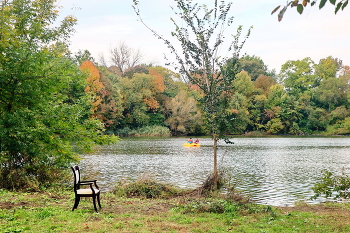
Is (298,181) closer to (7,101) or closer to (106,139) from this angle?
(106,139)

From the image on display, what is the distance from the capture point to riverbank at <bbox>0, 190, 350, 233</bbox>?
20.8 feet

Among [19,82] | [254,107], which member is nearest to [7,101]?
[19,82]

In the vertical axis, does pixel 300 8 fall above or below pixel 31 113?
above

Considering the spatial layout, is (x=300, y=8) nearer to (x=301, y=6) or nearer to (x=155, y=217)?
(x=301, y=6)

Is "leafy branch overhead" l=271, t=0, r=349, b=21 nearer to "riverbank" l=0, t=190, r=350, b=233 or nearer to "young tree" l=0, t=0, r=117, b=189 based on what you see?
"riverbank" l=0, t=190, r=350, b=233

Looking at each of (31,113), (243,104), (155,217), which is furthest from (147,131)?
(155,217)

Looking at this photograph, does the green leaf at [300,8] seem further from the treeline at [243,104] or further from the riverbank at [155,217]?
the treeline at [243,104]

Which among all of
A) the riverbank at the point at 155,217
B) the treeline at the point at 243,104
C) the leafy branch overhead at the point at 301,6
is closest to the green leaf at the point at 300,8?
the leafy branch overhead at the point at 301,6

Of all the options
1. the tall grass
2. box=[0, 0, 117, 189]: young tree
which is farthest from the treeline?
box=[0, 0, 117, 189]: young tree

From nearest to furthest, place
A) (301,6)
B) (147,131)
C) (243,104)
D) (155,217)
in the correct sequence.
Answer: (301,6)
(155,217)
(147,131)
(243,104)

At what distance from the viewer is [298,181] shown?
1677 cm

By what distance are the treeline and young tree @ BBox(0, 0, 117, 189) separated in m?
46.6

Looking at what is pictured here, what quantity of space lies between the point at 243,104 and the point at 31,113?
64.5 meters

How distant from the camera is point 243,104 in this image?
7244 centimetres
